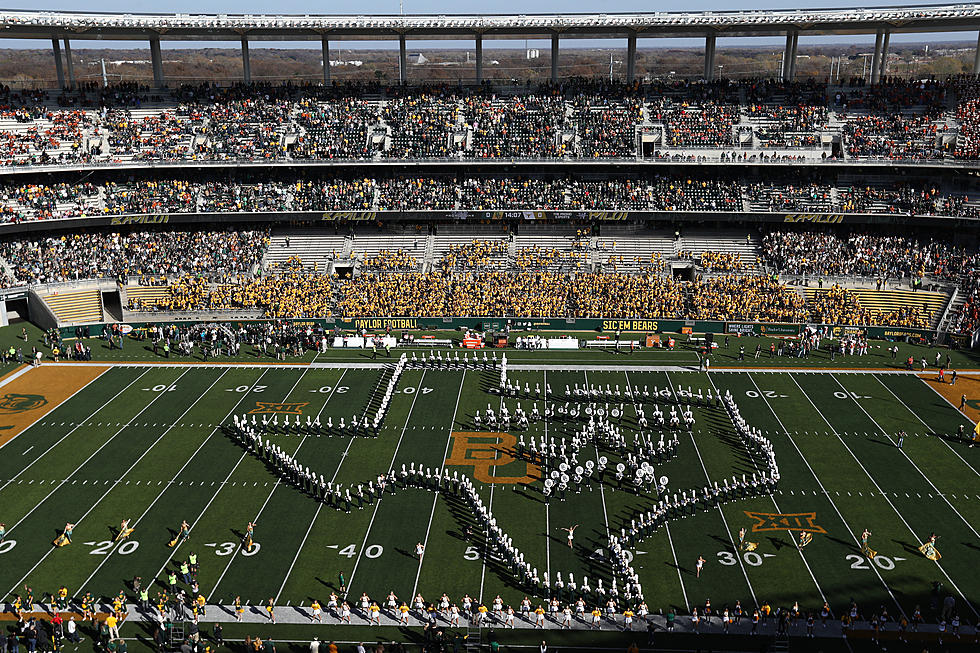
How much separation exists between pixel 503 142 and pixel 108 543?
38.8m

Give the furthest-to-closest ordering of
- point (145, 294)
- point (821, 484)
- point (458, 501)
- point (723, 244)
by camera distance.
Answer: point (723, 244) → point (145, 294) → point (821, 484) → point (458, 501)

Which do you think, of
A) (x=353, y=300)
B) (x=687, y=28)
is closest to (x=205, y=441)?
(x=353, y=300)

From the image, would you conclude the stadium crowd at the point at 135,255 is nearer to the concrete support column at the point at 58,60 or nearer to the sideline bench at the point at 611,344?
the concrete support column at the point at 58,60

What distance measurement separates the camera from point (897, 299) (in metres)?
46.8

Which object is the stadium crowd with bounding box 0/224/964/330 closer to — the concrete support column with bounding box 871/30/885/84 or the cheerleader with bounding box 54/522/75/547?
the concrete support column with bounding box 871/30/885/84

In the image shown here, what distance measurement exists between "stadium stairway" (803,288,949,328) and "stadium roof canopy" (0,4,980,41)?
728 inches

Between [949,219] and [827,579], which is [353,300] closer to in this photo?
[827,579]

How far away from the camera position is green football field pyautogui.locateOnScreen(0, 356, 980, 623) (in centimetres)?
2283

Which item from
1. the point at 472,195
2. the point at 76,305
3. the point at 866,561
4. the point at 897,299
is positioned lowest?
the point at 866,561

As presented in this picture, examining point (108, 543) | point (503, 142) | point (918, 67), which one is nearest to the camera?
point (108, 543)

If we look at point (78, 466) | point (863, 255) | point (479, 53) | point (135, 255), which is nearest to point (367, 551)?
point (78, 466)

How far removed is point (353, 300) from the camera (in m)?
47.1

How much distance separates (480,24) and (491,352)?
25.1 metres

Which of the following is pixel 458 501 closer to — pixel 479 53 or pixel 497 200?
pixel 497 200
